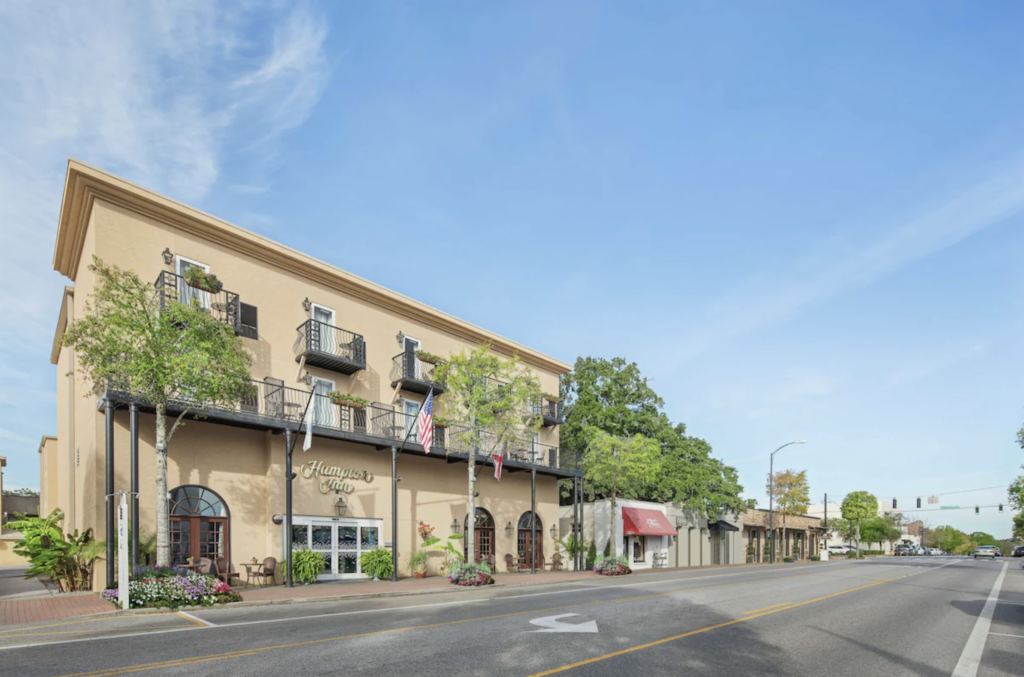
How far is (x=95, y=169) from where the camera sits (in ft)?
62.6

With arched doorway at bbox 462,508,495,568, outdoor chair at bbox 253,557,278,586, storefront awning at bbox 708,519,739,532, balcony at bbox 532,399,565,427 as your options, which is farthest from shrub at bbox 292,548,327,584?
storefront awning at bbox 708,519,739,532

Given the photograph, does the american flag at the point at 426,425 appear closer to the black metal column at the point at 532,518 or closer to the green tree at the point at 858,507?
the black metal column at the point at 532,518

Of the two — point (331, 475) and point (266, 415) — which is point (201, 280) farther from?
point (331, 475)

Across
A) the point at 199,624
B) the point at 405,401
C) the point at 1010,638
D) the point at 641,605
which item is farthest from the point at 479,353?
the point at 1010,638

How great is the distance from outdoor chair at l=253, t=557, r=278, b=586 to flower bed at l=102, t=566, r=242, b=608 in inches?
188

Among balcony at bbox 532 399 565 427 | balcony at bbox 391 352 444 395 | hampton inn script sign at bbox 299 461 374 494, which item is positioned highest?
balcony at bbox 391 352 444 395

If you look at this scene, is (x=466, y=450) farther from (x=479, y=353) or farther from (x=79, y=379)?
(x=79, y=379)

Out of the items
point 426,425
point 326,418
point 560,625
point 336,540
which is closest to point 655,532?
point 426,425

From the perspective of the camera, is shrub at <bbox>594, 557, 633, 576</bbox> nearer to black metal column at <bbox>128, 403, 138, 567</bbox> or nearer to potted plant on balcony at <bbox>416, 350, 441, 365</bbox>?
potted plant on balcony at <bbox>416, 350, 441, 365</bbox>

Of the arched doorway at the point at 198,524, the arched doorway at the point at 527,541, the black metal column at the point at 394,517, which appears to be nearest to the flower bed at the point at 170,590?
the arched doorway at the point at 198,524

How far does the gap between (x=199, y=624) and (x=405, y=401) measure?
52.6ft

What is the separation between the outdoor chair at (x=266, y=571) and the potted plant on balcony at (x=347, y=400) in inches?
223

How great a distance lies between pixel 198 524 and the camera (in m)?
20.1

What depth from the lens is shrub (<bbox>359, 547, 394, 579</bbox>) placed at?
2400cm
